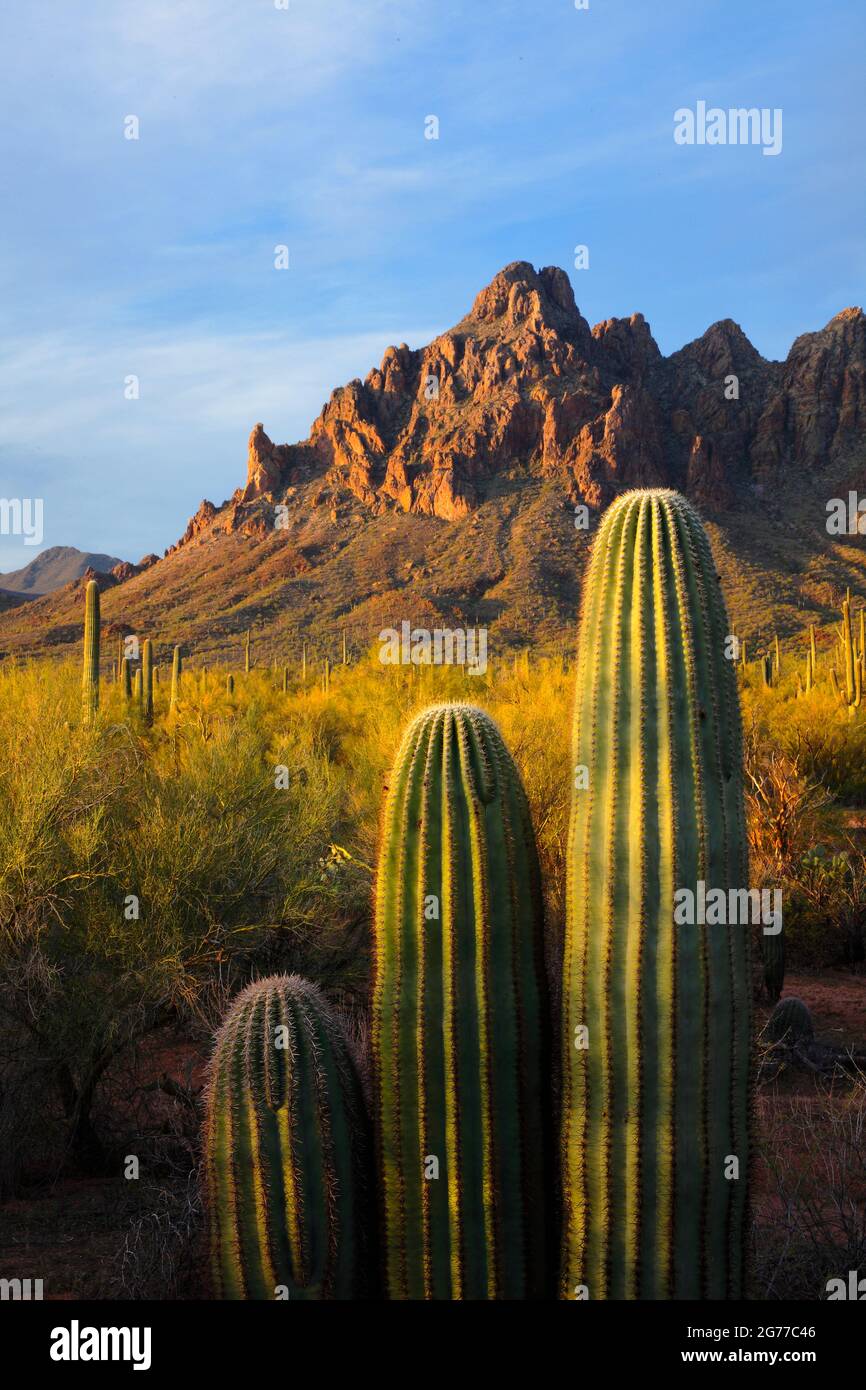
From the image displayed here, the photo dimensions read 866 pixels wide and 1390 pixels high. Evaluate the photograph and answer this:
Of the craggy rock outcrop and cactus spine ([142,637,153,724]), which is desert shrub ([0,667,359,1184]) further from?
the craggy rock outcrop

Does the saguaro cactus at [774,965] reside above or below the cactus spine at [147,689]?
below

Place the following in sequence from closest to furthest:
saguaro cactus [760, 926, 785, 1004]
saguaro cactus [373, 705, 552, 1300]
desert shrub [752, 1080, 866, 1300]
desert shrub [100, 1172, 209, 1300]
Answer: saguaro cactus [373, 705, 552, 1300], desert shrub [752, 1080, 866, 1300], desert shrub [100, 1172, 209, 1300], saguaro cactus [760, 926, 785, 1004]

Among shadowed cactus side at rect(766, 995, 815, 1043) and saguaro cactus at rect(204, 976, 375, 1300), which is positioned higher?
saguaro cactus at rect(204, 976, 375, 1300)

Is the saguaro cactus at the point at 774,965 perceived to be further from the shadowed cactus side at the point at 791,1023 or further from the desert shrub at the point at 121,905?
the desert shrub at the point at 121,905

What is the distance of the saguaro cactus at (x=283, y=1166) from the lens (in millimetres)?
3918

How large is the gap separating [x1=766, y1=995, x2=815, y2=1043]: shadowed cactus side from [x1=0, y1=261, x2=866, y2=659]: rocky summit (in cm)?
4274

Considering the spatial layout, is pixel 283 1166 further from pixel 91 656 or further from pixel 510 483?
pixel 510 483

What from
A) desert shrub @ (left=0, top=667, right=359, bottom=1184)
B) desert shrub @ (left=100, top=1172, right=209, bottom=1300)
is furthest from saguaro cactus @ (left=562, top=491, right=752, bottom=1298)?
desert shrub @ (left=0, top=667, right=359, bottom=1184)

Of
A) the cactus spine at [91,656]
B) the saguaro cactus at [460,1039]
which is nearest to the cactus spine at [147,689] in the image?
the cactus spine at [91,656]

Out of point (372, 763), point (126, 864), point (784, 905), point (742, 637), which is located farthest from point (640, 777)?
point (742, 637)

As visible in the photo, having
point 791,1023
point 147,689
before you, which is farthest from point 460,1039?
point 147,689

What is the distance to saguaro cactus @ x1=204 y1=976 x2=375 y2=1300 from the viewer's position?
3.92 metres

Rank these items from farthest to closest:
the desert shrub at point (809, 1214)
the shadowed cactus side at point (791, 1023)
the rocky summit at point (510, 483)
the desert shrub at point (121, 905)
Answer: the rocky summit at point (510, 483) → the shadowed cactus side at point (791, 1023) → the desert shrub at point (121, 905) → the desert shrub at point (809, 1214)

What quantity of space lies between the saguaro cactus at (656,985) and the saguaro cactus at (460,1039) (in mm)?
195
